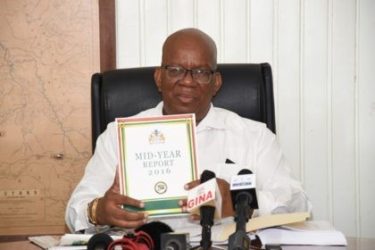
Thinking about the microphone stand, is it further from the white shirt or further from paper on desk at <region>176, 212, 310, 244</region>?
the white shirt

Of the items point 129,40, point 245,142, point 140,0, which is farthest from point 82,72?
point 245,142

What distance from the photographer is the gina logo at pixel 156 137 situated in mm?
1323

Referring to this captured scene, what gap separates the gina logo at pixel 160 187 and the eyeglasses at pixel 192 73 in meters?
0.54

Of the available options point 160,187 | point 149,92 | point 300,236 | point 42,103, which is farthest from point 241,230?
point 42,103

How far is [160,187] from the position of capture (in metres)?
1.33

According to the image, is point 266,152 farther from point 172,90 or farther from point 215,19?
point 215,19

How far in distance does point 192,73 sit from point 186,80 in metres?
0.03

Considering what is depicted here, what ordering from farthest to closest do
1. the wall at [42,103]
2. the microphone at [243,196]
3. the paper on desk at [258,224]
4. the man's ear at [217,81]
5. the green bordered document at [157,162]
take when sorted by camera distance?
the wall at [42,103], the man's ear at [217,81], the green bordered document at [157,162], the paper on desk at [258,224], the microphone at [243,196]

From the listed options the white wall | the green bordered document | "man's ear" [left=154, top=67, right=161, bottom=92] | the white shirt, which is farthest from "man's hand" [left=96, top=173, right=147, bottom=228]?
the white wall

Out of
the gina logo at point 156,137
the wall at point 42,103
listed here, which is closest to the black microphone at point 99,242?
the gina logo at point 156,137

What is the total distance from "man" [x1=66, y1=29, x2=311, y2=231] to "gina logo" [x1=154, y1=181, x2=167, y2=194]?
0.32 m

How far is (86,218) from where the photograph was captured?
63.3 inches

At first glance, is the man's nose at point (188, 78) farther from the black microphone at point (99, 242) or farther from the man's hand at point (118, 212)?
the black microphone at point (99, 242)

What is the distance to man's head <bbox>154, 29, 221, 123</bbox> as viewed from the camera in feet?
5.84
